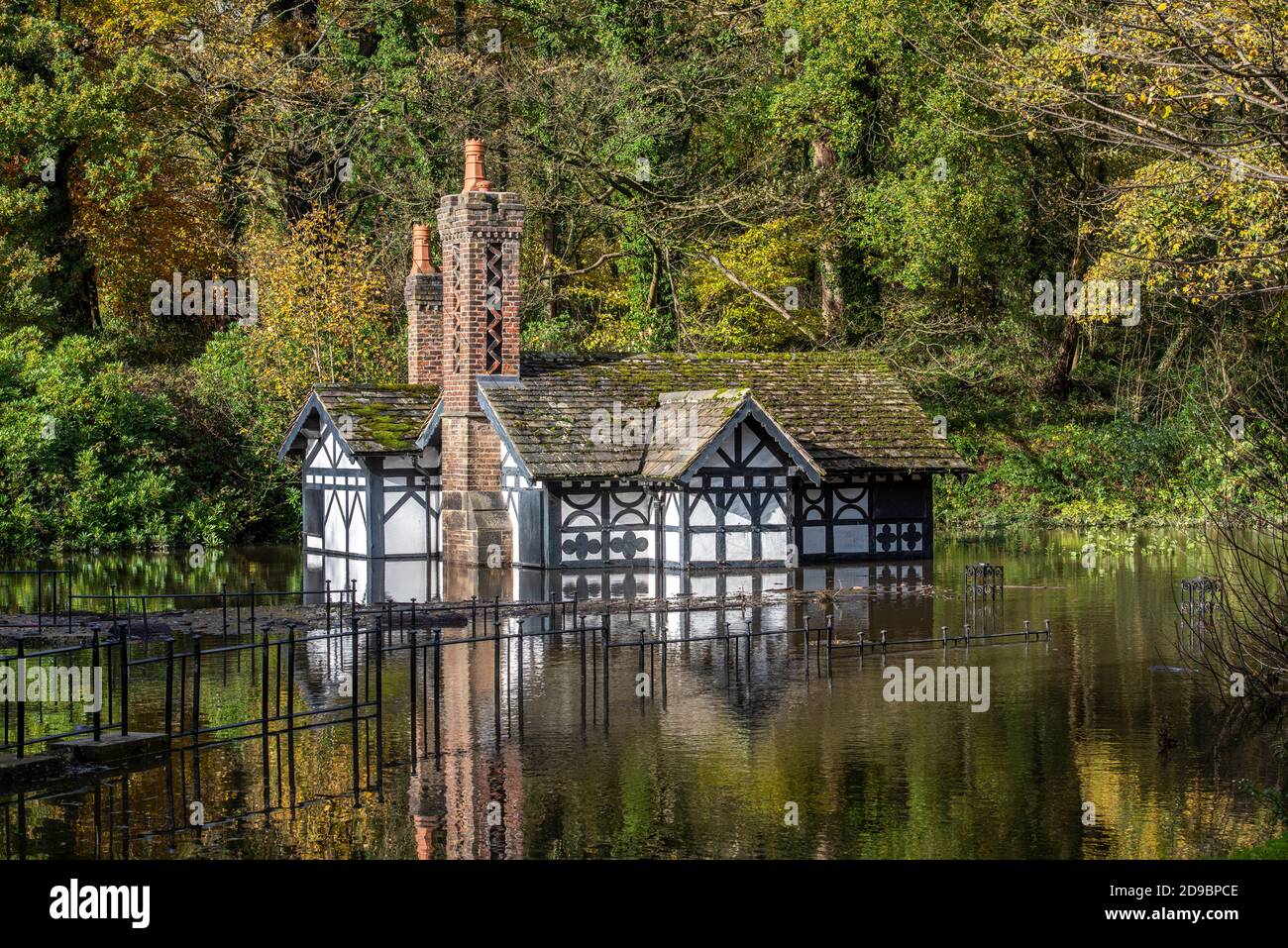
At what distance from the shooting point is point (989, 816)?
12398 mm

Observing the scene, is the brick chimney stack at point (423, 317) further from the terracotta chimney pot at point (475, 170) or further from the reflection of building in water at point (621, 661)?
the reflection of building in water at point (621, 661)

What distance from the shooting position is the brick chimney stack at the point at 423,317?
3633cm

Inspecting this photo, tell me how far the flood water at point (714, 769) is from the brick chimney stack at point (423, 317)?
1588 centimetres

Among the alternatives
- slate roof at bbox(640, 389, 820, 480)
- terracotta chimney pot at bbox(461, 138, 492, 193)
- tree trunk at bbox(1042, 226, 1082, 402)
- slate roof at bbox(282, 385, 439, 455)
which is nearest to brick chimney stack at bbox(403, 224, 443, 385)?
slate roof at bbox(282, 385, 439, 455)

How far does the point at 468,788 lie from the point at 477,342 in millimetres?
19613

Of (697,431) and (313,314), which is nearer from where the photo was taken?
(697,431)

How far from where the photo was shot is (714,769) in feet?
45.8

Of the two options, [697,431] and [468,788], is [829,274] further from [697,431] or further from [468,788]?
[468,788]

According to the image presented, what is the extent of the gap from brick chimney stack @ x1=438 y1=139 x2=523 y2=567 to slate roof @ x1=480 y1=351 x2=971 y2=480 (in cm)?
75

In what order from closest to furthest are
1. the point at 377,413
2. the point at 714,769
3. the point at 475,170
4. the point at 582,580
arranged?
1. the point at 714,769
2. the point at 582,580
3. the point at 475,170
4. the point at 377,413

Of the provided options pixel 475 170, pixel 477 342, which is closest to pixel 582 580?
pixel 477 342

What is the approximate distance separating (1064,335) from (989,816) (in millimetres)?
38399
